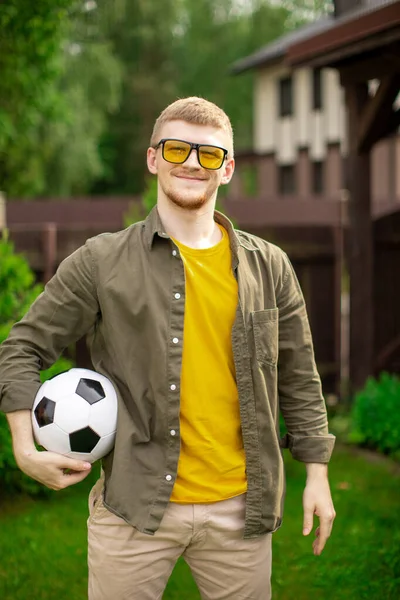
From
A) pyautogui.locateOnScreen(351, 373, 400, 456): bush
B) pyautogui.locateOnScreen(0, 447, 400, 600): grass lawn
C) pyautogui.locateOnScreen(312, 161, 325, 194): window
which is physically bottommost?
pyautogui.locateOnScreen(0, 447, 400, 600): grass lawn

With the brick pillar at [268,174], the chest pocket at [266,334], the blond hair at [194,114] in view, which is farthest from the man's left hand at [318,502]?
the brick pillar at [268,174]

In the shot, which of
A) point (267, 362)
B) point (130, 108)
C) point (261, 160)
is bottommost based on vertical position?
point (267, 362)

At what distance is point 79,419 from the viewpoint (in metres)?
2.54

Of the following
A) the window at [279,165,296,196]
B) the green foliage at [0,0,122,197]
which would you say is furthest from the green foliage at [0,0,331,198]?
the window at [279,165,296,196]

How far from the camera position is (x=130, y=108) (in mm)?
41281

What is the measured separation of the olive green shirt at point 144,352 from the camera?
2.48 metres

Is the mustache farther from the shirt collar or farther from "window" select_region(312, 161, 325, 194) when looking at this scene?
"window" select_region(312, 161, 325, 194)

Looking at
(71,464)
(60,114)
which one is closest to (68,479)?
(71,464)

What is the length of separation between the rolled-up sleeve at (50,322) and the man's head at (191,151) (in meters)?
0.33

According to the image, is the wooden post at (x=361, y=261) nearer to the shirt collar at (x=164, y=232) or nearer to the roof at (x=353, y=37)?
the roof at (x=353, y=37)

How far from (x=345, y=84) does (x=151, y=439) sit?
5861 millimetres

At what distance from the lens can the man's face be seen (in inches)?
99.5

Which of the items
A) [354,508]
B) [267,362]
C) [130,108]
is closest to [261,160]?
[130,108]

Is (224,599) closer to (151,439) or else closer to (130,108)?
(151,439)
